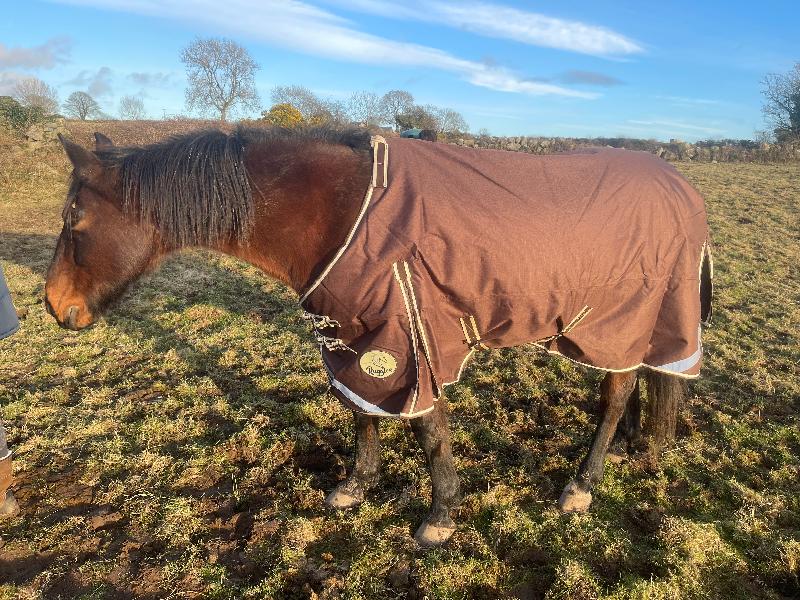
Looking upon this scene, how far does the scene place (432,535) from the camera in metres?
2.71

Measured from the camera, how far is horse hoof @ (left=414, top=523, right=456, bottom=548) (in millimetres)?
2688

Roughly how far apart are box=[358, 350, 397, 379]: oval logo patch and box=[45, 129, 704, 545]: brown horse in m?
0.48

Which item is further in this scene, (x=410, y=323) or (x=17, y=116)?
(x=17, y=116)

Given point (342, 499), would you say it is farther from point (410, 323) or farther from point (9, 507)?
point (9, 507)

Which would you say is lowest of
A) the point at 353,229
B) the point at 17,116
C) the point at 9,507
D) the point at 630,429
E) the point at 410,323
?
the point at 9,507

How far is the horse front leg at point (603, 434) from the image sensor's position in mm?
3025

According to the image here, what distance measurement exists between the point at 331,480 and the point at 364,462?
294 millimetres

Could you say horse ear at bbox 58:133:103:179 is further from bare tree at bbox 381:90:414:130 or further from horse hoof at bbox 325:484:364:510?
bare tree at bbox 381:90:414:130

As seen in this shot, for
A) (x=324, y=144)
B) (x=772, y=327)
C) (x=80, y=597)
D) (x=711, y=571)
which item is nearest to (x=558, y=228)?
(x=324, y=144)

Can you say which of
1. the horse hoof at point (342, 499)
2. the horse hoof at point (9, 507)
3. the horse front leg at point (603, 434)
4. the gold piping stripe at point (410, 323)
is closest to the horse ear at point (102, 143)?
the gold piping stripe at point (410, 323)

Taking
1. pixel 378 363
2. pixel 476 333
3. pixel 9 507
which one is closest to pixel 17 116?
pixel 9 507

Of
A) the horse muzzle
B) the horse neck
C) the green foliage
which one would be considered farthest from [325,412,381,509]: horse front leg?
the green foliage

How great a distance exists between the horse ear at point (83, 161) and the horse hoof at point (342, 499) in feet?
7.24

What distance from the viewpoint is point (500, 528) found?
9.05ft
